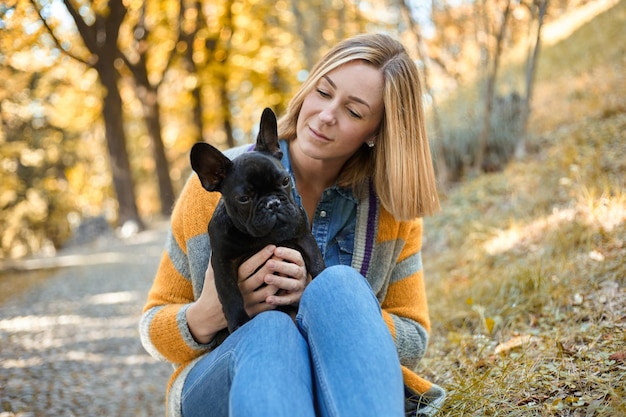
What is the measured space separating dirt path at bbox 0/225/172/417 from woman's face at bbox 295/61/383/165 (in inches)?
101

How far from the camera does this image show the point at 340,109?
9.06 ft

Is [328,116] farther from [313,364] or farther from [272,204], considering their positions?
[313,364]

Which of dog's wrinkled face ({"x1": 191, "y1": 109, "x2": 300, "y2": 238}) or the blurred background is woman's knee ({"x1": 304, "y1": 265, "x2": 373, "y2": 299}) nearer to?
dog's wrinkled face ({"x1": 191, "y1": 109, "x2": 300, "y2": 238})

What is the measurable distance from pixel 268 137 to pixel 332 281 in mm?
762

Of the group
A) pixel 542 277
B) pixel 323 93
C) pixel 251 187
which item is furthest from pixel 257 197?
pixel 542 277

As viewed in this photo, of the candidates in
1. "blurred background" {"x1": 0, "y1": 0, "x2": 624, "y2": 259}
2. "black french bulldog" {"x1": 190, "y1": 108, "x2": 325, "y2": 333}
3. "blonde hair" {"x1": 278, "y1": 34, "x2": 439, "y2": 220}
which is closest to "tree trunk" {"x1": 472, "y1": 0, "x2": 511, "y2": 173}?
"blurred background" {"x1": 0, "y1": 0, "x2": 624, "y2": 259}

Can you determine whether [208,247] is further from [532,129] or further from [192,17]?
[192,17]

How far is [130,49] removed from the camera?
1490 cm

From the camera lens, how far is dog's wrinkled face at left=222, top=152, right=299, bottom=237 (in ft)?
7.20

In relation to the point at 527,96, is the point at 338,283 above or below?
below

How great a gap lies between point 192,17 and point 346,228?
46.9ft

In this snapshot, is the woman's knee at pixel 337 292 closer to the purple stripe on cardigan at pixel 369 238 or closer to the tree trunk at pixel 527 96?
the purple stripe on cardigan at pixel 369 238

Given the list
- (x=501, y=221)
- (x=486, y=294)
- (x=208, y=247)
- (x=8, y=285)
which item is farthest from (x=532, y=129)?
(x=8, y=285)

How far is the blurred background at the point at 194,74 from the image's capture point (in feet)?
27.7
